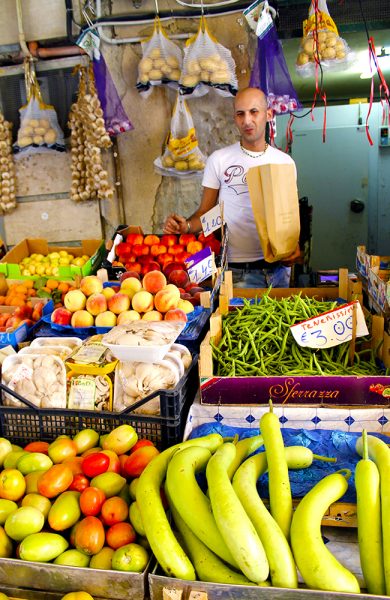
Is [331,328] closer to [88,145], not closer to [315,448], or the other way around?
[315,448]

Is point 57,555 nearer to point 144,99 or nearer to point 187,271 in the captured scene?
point 187,271

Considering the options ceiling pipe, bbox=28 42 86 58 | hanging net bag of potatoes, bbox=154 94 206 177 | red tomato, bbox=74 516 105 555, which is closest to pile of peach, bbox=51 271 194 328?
red tomato, bbox=74 516 105 555

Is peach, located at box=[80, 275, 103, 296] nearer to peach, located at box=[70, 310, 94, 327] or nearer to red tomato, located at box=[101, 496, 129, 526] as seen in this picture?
peach, located at box=[70, 310, 94, 327]

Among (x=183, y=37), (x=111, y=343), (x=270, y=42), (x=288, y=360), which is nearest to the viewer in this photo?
(x=111, y=343)

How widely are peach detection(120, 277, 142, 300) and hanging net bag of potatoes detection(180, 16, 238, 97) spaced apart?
259cm

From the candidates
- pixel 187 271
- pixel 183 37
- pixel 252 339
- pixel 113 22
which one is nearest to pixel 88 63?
pixel 113 22

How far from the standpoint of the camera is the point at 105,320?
99.8 inches

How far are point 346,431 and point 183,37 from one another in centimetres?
449

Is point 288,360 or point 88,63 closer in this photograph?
point 288,360

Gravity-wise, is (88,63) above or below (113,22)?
below

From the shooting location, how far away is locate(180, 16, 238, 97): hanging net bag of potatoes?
181 inches

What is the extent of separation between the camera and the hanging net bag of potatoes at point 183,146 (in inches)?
193

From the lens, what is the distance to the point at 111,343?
1942mm

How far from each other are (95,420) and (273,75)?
12.2ft
